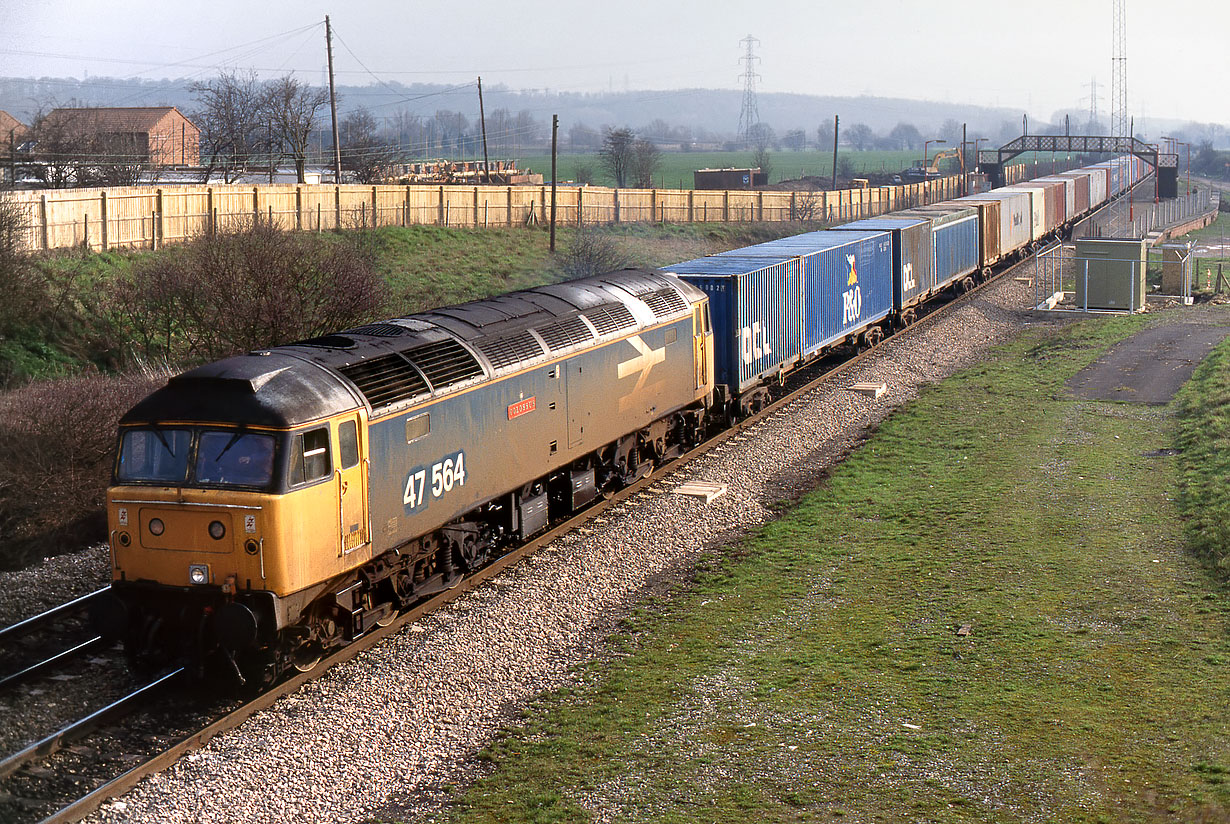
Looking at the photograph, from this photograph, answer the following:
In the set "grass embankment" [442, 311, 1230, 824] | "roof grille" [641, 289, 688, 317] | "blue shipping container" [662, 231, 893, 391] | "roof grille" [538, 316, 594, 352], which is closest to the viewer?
"grass embankment" [442, 311, 1230, 824]

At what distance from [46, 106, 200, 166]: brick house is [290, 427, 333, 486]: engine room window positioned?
45.0m

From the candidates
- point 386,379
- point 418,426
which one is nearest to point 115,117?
point 386,379

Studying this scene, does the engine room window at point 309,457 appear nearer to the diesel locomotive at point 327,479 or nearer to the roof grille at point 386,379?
the diesel locomotive at point 327,479

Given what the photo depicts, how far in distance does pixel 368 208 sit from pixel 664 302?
108 feet

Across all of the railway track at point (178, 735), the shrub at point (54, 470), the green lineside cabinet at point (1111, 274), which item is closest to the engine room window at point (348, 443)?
the railway track at point (178, 735)

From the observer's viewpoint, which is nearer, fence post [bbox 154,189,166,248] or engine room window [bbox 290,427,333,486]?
engine room window [bbox 290,427,333,486]

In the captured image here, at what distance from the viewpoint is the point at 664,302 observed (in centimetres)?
2138

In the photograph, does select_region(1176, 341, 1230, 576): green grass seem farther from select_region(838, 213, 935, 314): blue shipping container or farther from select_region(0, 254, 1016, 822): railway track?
select_region(0, 254, 1016, 822): railway track

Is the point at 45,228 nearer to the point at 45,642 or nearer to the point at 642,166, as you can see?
the point at 45,642

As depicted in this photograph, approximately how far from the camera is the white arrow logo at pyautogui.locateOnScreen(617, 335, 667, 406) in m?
19.4

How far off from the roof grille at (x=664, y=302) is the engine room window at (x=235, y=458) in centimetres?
987

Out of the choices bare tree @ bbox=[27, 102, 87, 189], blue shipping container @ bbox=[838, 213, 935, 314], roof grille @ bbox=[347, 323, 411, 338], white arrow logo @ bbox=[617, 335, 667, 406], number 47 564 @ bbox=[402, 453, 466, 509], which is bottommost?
number 47 564 @ bbox=[402, 453, 466, 509]

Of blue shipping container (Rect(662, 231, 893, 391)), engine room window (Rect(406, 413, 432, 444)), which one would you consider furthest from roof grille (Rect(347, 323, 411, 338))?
blue shipping container (Rect(662, 231, 893, 391))

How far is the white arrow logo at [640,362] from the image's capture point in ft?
63.7
